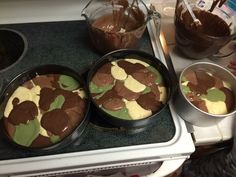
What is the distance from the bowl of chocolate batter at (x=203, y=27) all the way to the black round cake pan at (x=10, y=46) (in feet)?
1.36

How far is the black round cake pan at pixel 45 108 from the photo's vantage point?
568mm

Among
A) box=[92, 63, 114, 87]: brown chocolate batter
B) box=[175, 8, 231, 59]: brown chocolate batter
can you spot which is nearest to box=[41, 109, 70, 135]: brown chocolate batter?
box=[92, 63, 114, 87]: brown chocolate batter

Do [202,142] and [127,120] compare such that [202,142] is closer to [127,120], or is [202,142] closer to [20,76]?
[127,120]

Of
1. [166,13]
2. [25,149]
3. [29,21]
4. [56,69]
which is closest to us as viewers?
[25,149]

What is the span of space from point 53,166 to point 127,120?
0.18 meters

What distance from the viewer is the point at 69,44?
0.76 metres

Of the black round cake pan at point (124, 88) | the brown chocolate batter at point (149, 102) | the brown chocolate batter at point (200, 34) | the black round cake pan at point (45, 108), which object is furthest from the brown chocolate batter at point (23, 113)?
the brown chocolate batter at point (200, 34)

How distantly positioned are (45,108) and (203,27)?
1.51ft

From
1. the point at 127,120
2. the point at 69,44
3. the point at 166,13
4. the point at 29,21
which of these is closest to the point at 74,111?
the point at 127,120

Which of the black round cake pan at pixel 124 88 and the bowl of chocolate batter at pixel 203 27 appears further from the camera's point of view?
the bowl of chocolate batter at pixel 203 27

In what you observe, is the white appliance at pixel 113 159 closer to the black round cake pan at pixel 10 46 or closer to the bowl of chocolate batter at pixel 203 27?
the bowl of chocolate batter at pixel 203 27

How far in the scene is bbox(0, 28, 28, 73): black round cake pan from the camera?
750 mm

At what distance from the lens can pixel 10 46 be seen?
0.77 m

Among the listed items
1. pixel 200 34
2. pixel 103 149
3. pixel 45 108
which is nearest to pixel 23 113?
pixel 45 108
